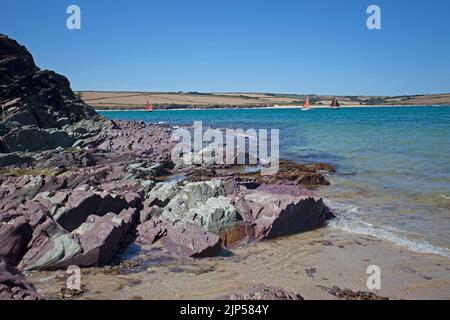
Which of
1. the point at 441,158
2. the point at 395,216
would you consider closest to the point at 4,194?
the point at 395,216

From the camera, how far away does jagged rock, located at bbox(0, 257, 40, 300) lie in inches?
247

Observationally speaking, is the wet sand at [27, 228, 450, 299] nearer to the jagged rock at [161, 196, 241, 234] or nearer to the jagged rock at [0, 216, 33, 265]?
the jagged rock at [0, 216, 33, 265]

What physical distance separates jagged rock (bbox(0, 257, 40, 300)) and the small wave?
29.3 feet

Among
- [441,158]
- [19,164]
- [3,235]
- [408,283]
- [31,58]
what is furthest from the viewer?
[31,58]

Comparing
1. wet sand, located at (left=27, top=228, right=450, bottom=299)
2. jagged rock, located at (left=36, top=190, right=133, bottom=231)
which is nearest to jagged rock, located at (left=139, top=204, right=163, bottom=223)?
jagged rock, located at (left=36, top=190, right=133, bottom=231)

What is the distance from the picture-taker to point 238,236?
428 inches

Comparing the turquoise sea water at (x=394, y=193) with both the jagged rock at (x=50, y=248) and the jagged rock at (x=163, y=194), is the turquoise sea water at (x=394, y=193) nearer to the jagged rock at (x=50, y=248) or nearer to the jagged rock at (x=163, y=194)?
the jagged rock at (x=163, y=194)

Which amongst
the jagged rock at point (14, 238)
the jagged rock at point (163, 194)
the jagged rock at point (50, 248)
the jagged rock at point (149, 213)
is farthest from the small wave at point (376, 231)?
the jagged rock at point (14, 238)

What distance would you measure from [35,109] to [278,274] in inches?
1262

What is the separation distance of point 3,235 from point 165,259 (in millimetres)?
3745

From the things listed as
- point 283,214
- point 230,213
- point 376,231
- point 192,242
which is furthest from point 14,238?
point 376,231

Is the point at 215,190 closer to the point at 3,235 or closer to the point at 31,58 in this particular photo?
the point at 3,235

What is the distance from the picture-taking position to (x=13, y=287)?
6469 millimetres

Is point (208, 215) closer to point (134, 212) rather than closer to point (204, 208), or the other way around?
point (204, 208)
